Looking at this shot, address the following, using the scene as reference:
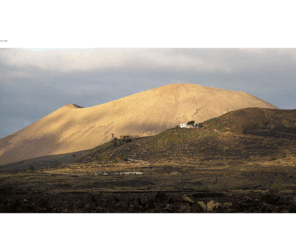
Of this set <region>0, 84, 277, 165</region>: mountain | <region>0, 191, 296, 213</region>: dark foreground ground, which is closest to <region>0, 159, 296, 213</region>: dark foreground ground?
<region>0, 191, 296, 213</region>: dark foreground ground

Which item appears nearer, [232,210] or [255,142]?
[232,210]

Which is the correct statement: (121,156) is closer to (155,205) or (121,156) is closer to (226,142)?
(226,142)

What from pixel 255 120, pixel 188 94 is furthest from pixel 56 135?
pixel 255 120

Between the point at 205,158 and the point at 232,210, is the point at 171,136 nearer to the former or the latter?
the point at 205,158

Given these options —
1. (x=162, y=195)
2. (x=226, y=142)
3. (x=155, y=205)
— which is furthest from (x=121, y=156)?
(x=155, y=205)

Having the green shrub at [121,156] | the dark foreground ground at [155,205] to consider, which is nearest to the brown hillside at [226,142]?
the green shrub at [121,156]

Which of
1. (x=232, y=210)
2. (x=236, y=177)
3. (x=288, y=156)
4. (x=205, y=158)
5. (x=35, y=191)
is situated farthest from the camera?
(x=205, y=158)

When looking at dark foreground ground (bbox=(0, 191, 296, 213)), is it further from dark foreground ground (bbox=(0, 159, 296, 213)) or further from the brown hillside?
the brown hillside
